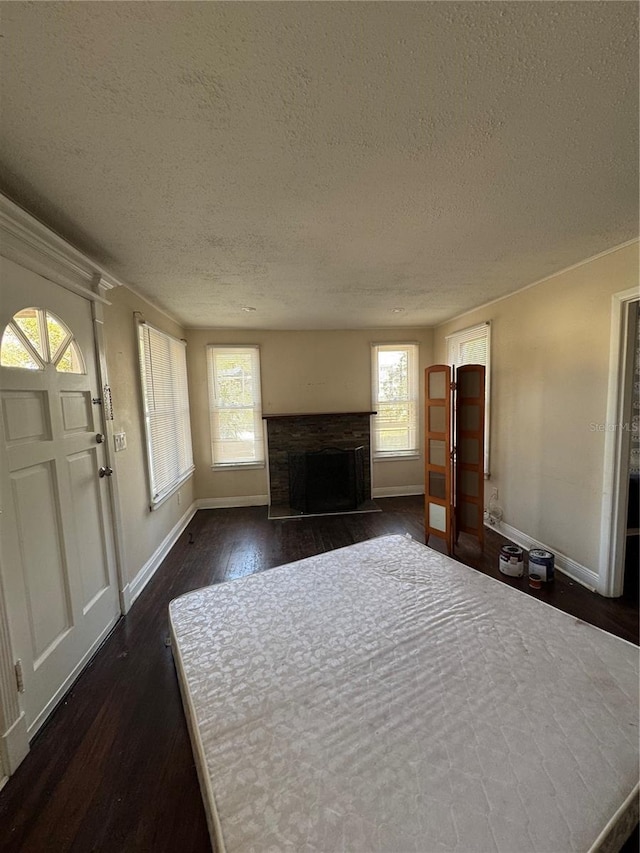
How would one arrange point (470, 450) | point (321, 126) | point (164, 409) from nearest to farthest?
point (321, 126), point (470, 450), point (164, 409)

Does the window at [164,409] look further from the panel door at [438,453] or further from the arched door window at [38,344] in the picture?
the panel door at [438,453]

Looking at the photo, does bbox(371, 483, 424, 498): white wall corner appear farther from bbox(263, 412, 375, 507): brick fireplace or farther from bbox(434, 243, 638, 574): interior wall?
bbox(434, 243, 638, 574): interior wall

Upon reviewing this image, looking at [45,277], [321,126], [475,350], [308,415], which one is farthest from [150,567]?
[475,350]

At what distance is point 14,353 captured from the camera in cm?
149

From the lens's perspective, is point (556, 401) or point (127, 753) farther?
point (556, 401)

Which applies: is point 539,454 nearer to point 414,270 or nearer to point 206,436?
point 414,270

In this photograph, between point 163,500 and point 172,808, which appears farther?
point 163,500

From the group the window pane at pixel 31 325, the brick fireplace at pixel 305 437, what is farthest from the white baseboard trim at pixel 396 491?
the window pane at pixel 31 325

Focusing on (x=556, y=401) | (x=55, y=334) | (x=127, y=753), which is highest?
(x=55, y=334)

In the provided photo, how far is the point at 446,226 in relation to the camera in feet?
6.02

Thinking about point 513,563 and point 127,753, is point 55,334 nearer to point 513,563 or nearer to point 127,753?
point 127,753

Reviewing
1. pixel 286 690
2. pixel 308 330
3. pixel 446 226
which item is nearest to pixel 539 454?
pixel 446 226

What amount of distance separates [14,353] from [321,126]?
5.15 feet

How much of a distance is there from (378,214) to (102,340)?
6.16 feet
